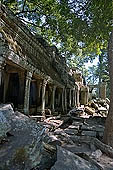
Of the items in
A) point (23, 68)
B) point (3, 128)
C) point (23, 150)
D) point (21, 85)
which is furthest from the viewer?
point (21, 85)

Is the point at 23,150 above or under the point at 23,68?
under

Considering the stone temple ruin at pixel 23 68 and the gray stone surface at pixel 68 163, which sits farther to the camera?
the stone temple ruin at pixel 23 68

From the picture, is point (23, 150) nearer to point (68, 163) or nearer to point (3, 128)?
point (3, 128)

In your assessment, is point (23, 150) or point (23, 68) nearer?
point (23, 150)

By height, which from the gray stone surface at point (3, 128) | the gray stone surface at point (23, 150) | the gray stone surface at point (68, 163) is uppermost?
the gray stone surface at point (3, 128)

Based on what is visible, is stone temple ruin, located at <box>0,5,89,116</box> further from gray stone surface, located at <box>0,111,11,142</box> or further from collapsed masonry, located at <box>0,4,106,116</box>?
gray stone surface, located at <box>0,111,11,142</box>

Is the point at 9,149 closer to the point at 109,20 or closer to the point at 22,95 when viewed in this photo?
the point at 22,95

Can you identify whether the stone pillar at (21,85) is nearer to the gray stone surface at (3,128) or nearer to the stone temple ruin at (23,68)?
the stone temple ruin at (23,68)

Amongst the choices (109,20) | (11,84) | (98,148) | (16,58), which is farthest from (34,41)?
(98,148)

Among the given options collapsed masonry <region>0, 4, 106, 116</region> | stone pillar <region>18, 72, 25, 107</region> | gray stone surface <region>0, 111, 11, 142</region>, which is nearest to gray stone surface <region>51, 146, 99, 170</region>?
gray stone surface <region>0, 111, 11, 142</region>

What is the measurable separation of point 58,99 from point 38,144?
38.1 ft

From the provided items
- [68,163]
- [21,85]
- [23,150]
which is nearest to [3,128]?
[23,150]

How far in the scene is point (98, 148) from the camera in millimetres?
4520

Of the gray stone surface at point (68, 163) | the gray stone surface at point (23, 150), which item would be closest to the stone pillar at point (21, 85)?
the gray stone surface at point (23, 150)
